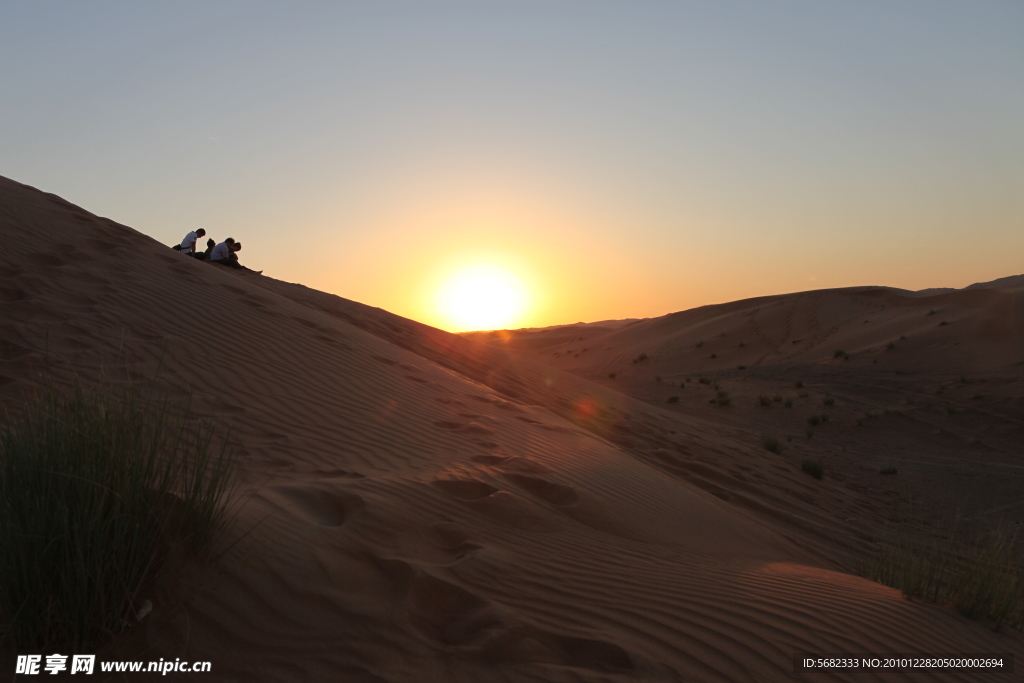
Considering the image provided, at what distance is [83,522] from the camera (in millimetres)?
2457

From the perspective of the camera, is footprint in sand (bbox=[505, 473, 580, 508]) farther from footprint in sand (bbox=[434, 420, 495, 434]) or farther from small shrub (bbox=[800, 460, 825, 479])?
small shrub (bbox=[800, 460, 825, 479])

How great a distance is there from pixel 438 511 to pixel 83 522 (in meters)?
2.22

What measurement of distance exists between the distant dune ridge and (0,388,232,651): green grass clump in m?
0.18

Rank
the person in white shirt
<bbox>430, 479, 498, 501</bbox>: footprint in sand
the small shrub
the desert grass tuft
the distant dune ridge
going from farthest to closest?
the person in white shirt, the desert grass tuft, the small shrub, <bbox>430, 479, 498, 501</bbox>: footprint in sand, the distant dune ridge

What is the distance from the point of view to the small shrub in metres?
11.0

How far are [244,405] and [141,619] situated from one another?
3994 millimetres

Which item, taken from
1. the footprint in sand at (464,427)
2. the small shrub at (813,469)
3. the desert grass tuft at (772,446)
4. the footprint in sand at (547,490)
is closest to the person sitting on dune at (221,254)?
the footprint in sand at (464,427)

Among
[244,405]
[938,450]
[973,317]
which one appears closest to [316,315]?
[244,405]

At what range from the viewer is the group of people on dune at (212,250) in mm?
15391

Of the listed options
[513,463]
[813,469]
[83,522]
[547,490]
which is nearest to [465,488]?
[547,490]

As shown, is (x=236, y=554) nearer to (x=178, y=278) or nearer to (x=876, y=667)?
(x=876, y=667)

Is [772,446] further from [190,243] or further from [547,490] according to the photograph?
[190,243]

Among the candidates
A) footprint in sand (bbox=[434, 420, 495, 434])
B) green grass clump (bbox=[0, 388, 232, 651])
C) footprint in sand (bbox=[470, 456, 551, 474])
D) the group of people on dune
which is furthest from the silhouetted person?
green grass clump (bbox=[0, 388, 232, 651])

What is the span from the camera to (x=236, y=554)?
122 inches
